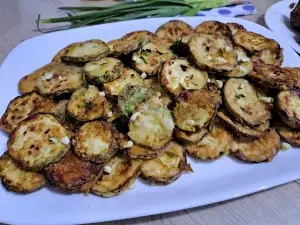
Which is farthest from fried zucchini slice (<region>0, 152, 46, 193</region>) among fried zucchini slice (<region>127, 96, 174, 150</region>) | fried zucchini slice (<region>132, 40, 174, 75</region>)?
fried zucchini slice (<region>132, 40, 174, 75</region>)

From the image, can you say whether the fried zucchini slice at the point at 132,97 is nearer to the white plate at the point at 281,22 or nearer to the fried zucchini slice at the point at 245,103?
the fried zucchini slice at the point at 245,103

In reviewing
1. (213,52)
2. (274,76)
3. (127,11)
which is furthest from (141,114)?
(127,11)

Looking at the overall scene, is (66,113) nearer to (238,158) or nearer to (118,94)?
(118,94)

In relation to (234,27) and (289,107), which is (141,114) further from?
(234,27)

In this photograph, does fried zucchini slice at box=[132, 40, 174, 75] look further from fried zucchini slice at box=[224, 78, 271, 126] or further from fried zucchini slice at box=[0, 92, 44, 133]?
fried zucchini slice at box=[0, 92, 44, 133]

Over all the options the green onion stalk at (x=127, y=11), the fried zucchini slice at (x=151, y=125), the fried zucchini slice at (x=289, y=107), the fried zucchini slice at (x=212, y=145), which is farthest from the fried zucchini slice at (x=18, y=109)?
the fried zucchini slice at (x=289, y=107)

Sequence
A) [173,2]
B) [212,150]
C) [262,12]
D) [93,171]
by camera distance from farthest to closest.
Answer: [262,12], [173,2], [212,150], [93,171]

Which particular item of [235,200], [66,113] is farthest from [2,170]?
[235,200]
